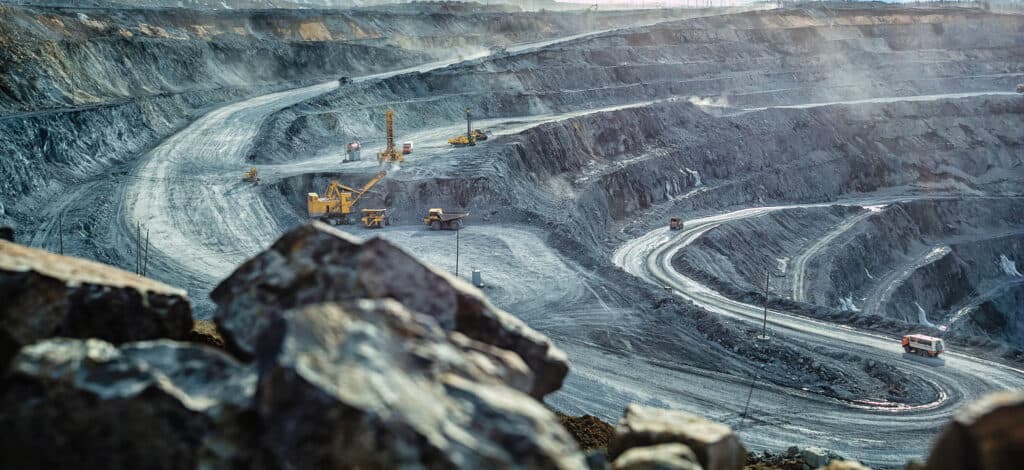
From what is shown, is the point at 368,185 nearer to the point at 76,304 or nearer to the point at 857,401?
the point at 857,401

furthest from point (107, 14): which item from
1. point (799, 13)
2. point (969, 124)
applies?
point (799, 13)

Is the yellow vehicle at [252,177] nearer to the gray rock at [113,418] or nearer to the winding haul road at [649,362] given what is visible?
the winding haul road at [649,362]

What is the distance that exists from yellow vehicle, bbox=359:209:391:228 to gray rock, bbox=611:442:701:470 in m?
29.8

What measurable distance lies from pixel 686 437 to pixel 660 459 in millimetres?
940

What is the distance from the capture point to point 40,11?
52719mm

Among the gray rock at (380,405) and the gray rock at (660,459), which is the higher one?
the gray rock at (380,405)

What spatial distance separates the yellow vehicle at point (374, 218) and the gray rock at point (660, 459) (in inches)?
1173

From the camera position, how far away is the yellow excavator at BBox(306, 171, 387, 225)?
36750 millimetres

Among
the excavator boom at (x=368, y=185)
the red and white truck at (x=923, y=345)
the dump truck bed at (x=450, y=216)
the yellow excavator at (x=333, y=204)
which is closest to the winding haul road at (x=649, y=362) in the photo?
the red and white truck at (x=923, y=345)

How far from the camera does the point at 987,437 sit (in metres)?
5.36

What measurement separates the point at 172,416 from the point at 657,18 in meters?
119

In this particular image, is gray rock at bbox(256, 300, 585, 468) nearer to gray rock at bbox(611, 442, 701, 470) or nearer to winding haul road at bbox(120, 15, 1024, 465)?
gray rock at bbox(611, 442, 701, 470)

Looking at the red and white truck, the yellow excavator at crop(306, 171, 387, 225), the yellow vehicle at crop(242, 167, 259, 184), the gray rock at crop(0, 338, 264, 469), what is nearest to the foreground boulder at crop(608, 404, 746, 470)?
the gray rock at crop(0, 338, 264, 469)

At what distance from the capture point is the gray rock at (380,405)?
5.56 metres
